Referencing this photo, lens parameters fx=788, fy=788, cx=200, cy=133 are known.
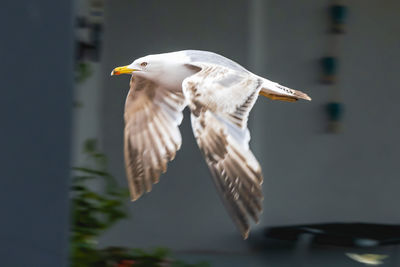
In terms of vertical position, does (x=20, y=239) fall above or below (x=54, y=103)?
below

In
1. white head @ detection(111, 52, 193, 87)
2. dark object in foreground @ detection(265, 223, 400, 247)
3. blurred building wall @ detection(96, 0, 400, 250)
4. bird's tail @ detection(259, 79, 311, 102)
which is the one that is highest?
white head @ detection(111, 52, 193, 87)

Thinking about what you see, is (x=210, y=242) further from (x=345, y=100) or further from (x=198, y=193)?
(x=345, y=100)

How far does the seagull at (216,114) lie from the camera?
5.23 ft

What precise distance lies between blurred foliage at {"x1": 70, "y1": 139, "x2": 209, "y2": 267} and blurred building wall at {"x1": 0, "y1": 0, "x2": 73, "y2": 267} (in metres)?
0.66

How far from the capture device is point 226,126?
66.0 inches

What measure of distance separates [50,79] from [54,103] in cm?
6

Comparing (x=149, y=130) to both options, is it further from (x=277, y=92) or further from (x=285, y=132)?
(x=285, y=132)

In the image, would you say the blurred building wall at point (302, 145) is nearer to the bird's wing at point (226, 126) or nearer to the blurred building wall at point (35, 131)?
the blurred building wall at point (35, 131)

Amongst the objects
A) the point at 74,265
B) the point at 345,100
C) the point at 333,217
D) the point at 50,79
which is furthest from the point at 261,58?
the point at 50,79

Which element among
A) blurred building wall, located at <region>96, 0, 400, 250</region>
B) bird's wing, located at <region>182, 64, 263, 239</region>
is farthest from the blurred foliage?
bird's wing, located at <region>182, 64, 263, 239</region>

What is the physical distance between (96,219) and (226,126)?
1152mm

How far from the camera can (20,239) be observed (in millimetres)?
1882

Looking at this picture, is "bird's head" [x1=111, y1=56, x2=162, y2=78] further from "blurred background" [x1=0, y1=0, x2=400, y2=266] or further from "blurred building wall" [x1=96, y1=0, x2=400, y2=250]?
"blurred building wall" [x1=96, y1=0, x2=400, y2=250]

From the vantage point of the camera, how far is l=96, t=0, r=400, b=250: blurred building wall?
3.75m
